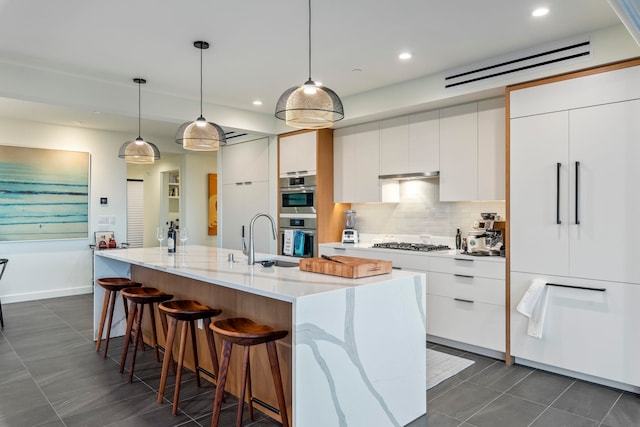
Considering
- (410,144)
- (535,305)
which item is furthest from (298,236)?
(535,305)

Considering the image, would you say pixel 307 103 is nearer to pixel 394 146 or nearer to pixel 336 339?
pixel 336 339

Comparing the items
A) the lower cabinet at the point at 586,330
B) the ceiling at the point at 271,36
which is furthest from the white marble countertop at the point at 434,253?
the ceiling at the point at 271,36

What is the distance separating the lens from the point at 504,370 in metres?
3.55

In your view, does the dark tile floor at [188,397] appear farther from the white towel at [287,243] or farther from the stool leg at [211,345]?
the white towel at [287,243]

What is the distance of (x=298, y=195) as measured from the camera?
18.6ft

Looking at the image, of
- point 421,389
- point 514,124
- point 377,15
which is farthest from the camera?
point 514,124

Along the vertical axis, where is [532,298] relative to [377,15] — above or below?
below

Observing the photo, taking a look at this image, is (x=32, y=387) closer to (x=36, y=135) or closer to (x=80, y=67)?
(x=80, y=67)

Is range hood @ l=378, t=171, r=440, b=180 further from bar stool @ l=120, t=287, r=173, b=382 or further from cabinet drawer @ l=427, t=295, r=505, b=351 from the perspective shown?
bar stool @ l=120, t=287, r=173, b=382

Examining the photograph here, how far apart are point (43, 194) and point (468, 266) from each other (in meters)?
6.16

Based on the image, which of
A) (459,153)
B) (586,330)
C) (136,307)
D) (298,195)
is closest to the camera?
(586,330)

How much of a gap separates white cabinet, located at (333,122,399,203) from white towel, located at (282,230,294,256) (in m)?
0.82

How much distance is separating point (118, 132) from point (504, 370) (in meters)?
6.73

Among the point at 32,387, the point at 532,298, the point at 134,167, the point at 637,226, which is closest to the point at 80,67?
the point at 32,387
